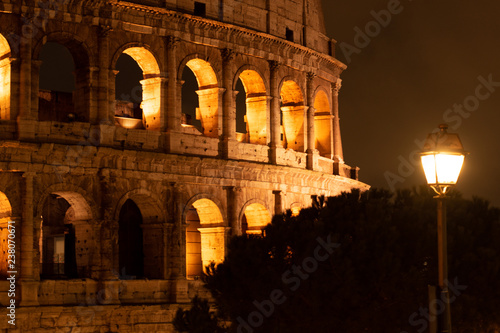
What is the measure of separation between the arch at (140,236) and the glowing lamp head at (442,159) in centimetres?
1457

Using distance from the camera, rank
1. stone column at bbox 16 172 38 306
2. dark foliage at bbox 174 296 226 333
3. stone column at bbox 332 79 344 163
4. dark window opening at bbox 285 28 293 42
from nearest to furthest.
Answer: dark foliage at bbox 174 296 226 333
stone column at bbox 16 172 38 306
dark window opening at bbox 285 28 293 42
stone column at bbox 332 79 344 163

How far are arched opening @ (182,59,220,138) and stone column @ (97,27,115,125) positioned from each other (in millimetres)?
3402

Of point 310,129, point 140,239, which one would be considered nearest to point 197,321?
point 140,239

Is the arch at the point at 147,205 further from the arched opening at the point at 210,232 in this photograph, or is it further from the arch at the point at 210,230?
the arched opening at the point at 210,232

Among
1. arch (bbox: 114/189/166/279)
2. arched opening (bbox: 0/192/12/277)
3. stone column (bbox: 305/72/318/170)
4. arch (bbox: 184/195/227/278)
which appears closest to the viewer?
arched opening (bbox: 0/192/12/277)

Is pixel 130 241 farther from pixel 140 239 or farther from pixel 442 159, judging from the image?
pixel 442 159

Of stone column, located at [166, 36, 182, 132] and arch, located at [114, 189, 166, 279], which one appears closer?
arch, located at [114, 189, 166, 279]

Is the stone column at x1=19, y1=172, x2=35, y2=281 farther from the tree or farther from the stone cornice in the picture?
the tree

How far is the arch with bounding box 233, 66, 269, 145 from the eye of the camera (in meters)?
30.7

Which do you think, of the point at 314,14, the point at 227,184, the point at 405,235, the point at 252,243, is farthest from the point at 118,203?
the point at 314,14

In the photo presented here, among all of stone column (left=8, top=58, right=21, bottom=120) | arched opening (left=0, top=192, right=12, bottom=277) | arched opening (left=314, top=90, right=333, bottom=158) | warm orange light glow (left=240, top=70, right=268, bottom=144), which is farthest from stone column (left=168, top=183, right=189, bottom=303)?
arched opening (left=314, top=90, right=333, bottom=158)

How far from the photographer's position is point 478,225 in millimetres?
20984

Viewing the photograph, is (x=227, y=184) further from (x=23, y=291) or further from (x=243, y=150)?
(x=23, y=291)

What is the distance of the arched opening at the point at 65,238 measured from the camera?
25.8 m
